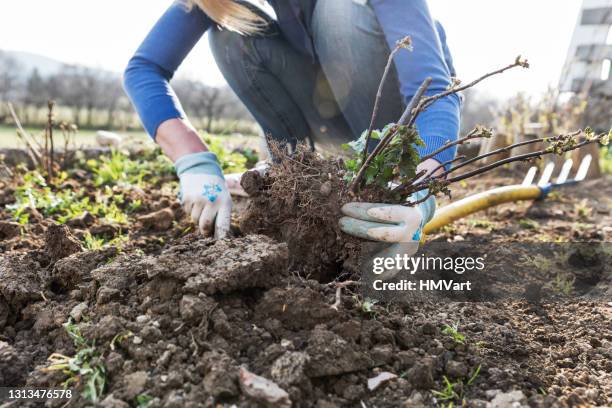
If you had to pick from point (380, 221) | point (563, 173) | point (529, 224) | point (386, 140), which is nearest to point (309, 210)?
point (380, 221)

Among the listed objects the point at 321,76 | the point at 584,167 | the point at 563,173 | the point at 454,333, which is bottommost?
the point at 454,333

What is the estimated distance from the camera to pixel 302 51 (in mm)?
2670

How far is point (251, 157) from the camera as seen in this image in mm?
3943

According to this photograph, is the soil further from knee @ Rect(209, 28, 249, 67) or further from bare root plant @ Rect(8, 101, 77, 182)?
bare root plant @ Rect(8, 101, 77, 182)

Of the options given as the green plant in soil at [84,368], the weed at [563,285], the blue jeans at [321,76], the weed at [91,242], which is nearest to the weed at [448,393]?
the green plant in soil at [84,368]

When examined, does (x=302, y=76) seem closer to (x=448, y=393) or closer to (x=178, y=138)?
(x=178, y=138)

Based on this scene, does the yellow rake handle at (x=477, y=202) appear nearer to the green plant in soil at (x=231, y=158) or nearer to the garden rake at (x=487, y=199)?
the garden rake at (x=487, y=199)

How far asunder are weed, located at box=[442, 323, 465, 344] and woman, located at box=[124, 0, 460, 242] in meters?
0.32

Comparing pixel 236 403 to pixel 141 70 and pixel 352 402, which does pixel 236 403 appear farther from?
pixel 141 70

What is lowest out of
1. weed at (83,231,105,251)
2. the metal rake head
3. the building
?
weed at (83,231,105,251)

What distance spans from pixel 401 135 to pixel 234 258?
587 mm

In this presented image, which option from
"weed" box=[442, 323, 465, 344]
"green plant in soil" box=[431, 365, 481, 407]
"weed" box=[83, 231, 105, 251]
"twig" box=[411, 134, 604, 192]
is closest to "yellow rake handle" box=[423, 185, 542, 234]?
"twig" box=[411, 134, 604, 192]

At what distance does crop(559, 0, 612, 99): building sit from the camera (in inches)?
269

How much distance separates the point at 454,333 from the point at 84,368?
95cm
